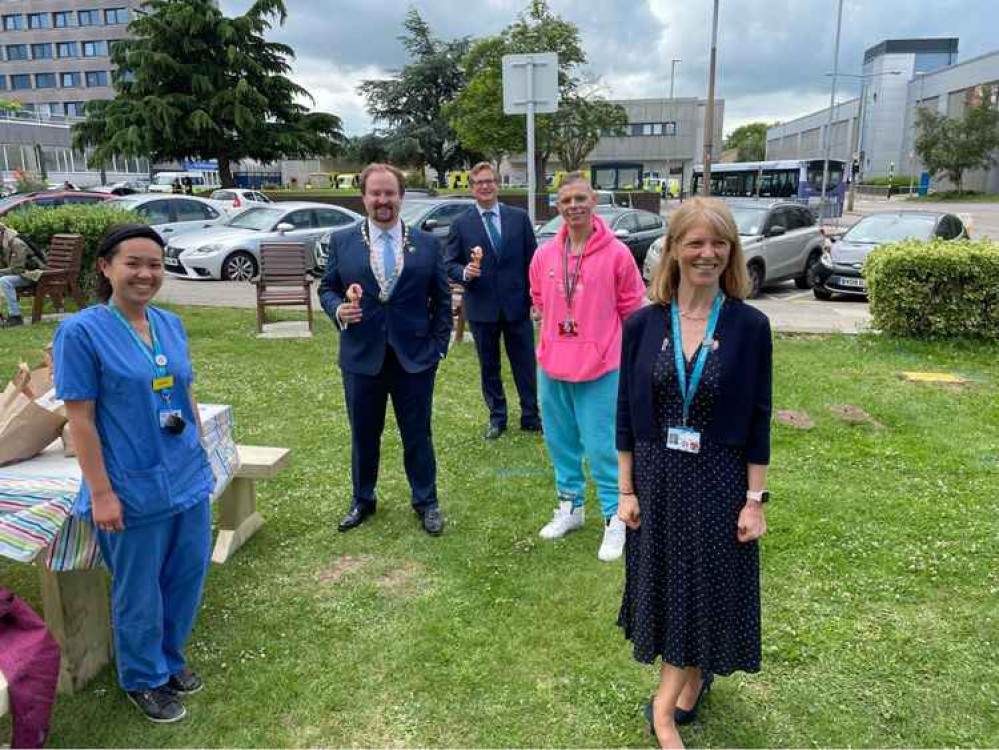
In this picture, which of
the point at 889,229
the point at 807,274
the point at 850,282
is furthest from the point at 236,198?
the point at 889,229

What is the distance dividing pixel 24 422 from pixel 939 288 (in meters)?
8.92

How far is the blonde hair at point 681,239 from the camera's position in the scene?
7.59 feet

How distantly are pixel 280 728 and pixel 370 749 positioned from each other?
35cm

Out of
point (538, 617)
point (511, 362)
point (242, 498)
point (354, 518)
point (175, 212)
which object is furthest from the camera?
point (175, 212)

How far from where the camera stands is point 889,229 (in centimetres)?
1402

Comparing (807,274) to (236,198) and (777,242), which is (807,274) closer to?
(777,242)

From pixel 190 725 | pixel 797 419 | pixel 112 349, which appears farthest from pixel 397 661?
pixel 797 419

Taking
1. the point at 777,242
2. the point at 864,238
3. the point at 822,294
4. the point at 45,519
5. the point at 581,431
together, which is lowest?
the point at 822,294

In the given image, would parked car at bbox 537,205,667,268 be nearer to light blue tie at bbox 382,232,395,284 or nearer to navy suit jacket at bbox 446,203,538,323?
navy suit jacket at bbox 446,203,538,323

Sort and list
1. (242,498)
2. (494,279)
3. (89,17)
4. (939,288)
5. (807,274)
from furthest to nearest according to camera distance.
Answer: (89,17) → (807,274) → (939,288) → (494,279) → (242,498)

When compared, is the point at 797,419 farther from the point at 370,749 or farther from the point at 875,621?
the point at 370,749

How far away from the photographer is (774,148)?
12106 cm

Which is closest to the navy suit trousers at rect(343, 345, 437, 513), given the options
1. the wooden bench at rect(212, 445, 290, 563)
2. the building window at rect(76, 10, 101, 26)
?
the wooden bench at rect(212, 445, 290, 563)

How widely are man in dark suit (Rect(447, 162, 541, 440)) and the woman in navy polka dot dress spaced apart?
3.12 metres
